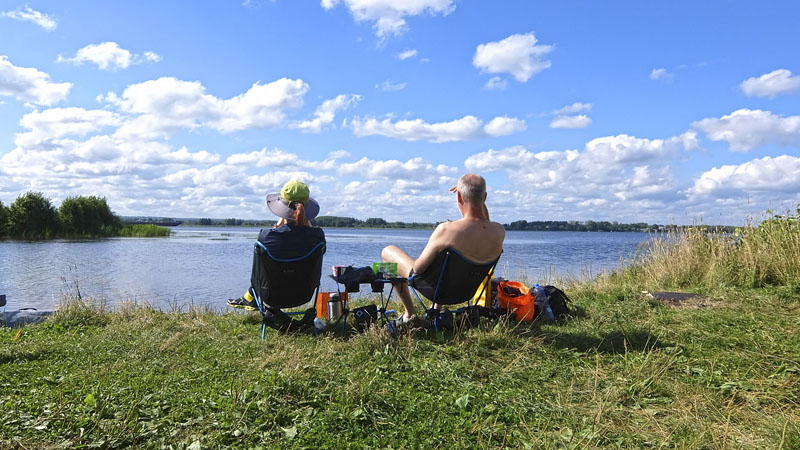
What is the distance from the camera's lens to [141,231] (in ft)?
160

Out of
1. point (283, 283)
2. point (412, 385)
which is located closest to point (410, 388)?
point (412, 385)

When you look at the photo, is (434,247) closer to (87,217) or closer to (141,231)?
(87,217)

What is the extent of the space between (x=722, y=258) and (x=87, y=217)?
47688 millimetres

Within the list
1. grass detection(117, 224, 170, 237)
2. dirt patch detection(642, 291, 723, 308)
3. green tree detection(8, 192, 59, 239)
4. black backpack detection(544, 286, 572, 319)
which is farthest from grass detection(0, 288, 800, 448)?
grass detection(117, 224, 170, 237)

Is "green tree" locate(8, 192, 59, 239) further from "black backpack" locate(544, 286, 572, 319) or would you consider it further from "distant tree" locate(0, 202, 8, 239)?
"black backpack" locate(544, 286, 572, 319)

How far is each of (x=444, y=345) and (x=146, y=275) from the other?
14.7 meters

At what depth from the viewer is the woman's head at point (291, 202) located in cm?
489

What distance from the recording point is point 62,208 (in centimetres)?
4206

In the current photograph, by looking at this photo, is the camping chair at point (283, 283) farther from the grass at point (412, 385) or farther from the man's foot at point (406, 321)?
the man's foot at point (406, 321)

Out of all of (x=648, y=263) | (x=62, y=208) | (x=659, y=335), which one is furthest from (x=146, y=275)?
(x=62, y=208)

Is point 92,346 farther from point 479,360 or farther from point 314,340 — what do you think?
point 479,360

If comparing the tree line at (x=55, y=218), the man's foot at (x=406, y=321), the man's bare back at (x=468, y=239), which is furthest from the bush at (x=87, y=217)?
the man's bare back at (x=468, y=239)

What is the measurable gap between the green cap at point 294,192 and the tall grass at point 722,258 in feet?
19.7

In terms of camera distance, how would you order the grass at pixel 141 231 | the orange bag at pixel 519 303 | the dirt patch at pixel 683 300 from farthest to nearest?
the grass at pixel 141 231, the dirt patch at pixel 683 300, the orange bag at pixel 519 303
